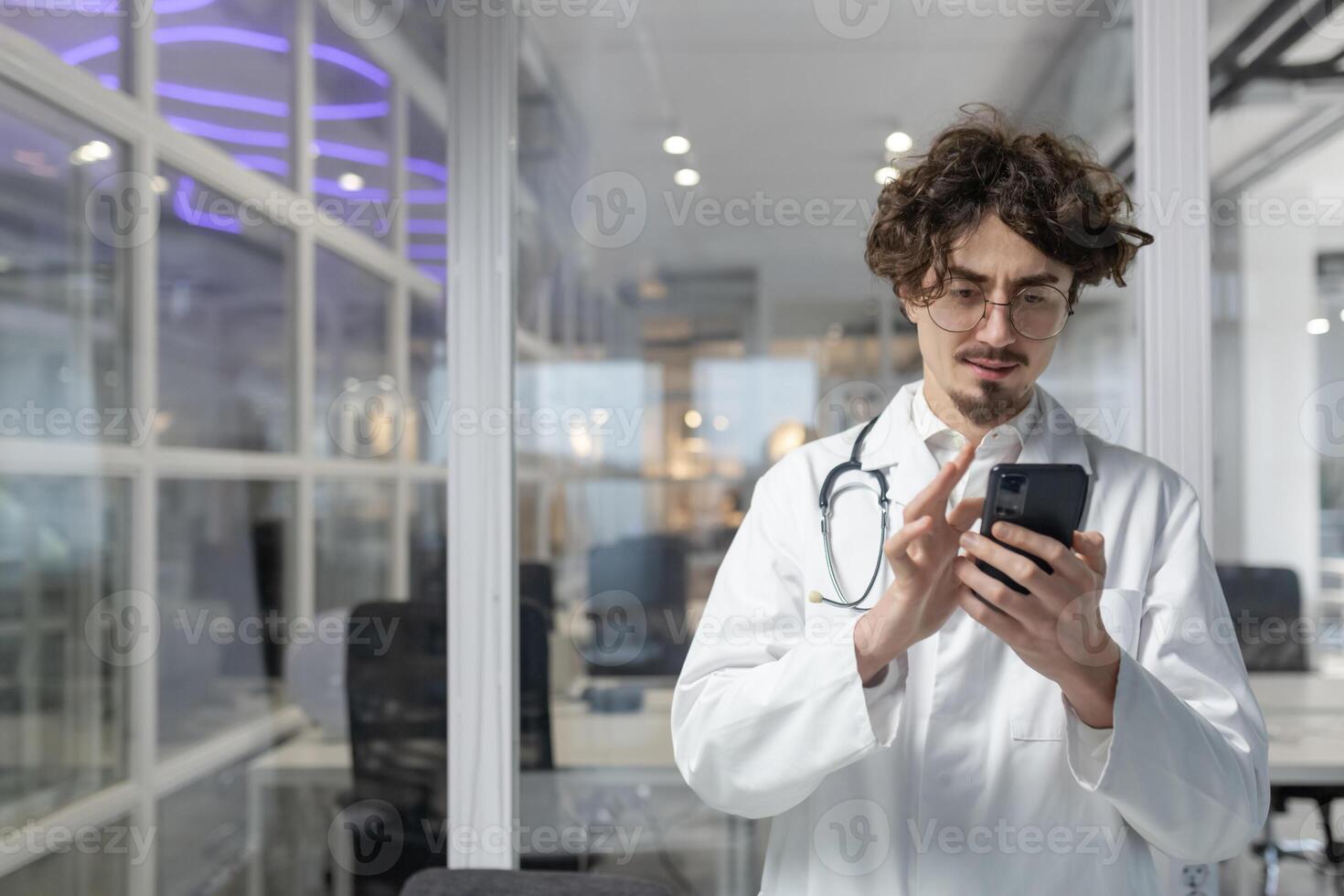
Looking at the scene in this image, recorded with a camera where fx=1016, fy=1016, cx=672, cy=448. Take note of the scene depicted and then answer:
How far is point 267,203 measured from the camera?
234cm

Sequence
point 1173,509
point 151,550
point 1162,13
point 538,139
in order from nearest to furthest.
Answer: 1. point 1173,509
2. point 1162,13
3. point 538,139
4. point 151,550

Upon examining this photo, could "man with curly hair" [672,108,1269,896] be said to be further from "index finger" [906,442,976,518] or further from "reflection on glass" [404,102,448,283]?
"reflection on glass" [404,102,448,283]

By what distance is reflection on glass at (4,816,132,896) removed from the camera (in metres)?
2.02

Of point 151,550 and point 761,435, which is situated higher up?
point 761,435

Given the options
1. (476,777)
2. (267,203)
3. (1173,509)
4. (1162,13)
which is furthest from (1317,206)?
(267,203)

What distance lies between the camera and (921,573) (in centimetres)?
106

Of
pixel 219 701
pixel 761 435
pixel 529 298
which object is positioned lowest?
pixel 219 701

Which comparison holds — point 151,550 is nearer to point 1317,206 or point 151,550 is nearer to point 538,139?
point 538,139

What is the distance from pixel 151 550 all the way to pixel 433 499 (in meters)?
0.66

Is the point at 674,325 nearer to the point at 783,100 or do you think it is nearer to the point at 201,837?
the point at 783,100

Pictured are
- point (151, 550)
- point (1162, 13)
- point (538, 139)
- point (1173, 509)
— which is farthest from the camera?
point (151, 550)

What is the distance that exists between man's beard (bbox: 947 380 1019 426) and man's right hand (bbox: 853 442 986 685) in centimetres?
21

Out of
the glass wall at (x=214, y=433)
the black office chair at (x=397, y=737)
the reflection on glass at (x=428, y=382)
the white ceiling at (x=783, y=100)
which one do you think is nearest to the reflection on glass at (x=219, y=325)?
the glass wall at (x=214, y=433)

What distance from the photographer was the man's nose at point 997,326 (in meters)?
1.23
